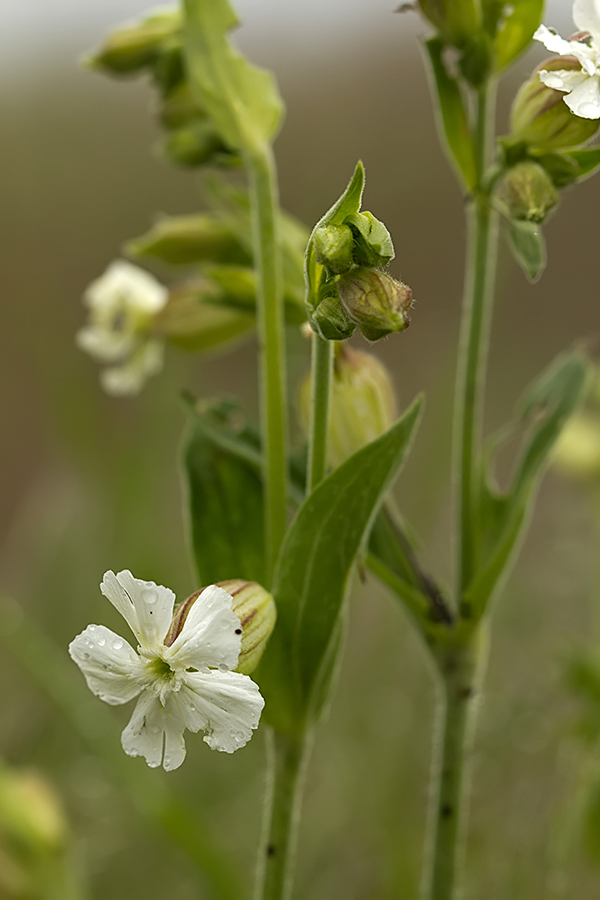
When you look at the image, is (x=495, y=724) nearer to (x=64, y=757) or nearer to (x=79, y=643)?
(x=64, y=757)

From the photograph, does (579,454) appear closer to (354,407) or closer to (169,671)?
(354,407)

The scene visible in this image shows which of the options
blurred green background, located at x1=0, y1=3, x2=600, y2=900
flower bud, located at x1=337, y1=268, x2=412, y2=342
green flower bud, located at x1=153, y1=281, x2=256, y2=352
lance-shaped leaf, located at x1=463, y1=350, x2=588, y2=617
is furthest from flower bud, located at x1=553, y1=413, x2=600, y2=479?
flower bud, located at x1=337, y1=268, x2=412, y2=342

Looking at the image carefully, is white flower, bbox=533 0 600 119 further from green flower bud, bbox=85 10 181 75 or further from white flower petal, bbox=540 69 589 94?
green flower bud, bbox=85 10 181 75

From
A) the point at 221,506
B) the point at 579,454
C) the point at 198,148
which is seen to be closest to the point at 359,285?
the point at 221,506

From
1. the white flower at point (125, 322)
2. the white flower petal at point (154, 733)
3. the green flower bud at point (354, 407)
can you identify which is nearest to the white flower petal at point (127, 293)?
the white flower at point (125, 322)

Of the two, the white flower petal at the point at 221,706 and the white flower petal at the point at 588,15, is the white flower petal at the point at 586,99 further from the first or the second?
the white flower petal at the point at 221,706

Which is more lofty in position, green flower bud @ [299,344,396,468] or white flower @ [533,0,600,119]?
white flower @ [533,0,600,119]
